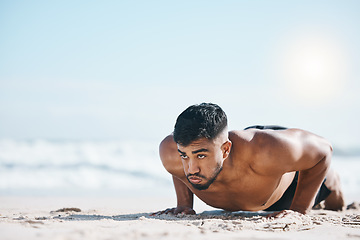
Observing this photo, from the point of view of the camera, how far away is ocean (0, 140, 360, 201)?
29.9ft

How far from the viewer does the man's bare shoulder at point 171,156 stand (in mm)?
3900

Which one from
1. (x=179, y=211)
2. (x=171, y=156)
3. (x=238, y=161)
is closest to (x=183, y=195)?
(x=179, y=211)

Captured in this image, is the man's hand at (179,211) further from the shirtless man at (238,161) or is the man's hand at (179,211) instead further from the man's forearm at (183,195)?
the man's forearm at (183,195)

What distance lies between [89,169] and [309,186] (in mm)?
9430

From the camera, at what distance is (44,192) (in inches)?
327

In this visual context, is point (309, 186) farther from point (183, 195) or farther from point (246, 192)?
point (183, 195)

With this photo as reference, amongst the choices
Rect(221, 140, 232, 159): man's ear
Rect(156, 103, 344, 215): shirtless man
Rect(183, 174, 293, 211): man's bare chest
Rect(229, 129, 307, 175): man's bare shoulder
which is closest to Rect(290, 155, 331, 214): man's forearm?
Rect(156, 103, 344, 215): shirtless man

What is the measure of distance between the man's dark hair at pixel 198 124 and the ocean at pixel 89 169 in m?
4.99

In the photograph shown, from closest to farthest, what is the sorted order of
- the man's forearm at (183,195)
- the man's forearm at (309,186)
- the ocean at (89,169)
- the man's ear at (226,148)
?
the man's ear at (226,148), the man's forearm at (309,186), the man's forearm at (183,195), the ocean at (89,169)

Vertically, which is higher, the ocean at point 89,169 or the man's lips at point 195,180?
the ocean at point 89,169

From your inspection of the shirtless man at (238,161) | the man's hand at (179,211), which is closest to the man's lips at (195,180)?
the shirtless man at (238,161)

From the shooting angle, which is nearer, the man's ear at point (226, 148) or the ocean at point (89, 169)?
the man's ear at point (226, 148)

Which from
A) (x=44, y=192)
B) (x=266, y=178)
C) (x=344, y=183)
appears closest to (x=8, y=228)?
(x=266, y=178)

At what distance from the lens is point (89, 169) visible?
1256cm
